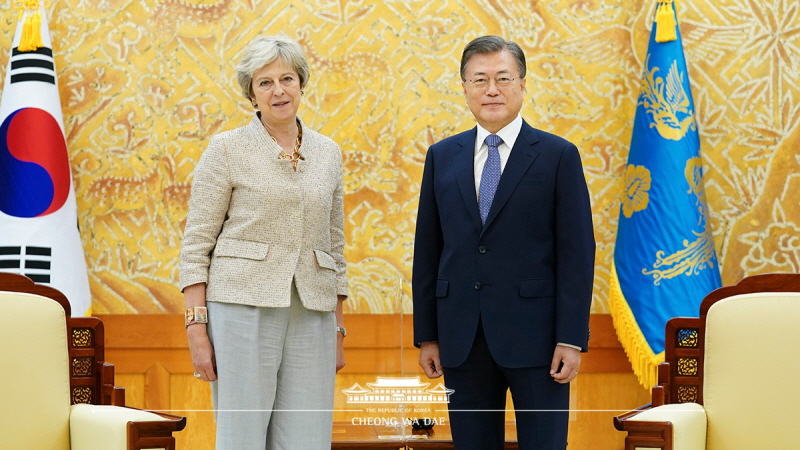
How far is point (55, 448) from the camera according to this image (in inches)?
96.6

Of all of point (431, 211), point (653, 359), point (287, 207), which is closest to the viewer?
point (287, 207)

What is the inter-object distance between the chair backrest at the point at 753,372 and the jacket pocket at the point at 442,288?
808 mm

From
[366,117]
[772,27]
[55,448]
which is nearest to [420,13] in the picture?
[366,117]

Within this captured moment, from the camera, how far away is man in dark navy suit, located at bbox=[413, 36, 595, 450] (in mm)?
2293

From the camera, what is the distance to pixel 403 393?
98.3 inches

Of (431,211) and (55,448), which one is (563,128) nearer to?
(431,211)

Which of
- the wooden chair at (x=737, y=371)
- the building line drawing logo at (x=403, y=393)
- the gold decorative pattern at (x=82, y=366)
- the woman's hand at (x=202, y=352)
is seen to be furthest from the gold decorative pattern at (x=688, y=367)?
the gold decorative pattern at (x=82, y=366)

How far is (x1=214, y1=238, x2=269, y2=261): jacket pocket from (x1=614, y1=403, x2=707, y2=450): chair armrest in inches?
40.1

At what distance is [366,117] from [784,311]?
6.03 feet

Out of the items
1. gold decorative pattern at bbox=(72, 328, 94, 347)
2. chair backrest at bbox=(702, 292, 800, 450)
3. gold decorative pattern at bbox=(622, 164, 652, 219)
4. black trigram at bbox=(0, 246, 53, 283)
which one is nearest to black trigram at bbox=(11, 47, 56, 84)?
black trigram at bbox=(0, 246, 53, 283)

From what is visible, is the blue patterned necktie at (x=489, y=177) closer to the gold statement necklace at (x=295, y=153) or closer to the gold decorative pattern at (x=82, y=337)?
the gold statement necklace at (x=295, y=153)

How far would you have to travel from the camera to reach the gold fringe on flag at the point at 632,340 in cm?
347

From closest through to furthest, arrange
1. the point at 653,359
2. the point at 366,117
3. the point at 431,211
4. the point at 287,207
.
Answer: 1. the point at 287,207
2. the point at 431,211
3. the point at 653,359
4. the point at 366,117

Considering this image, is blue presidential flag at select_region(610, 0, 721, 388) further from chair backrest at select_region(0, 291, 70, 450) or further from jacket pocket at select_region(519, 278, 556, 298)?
chair backrest at select_region(0, 291, 70, 450)
